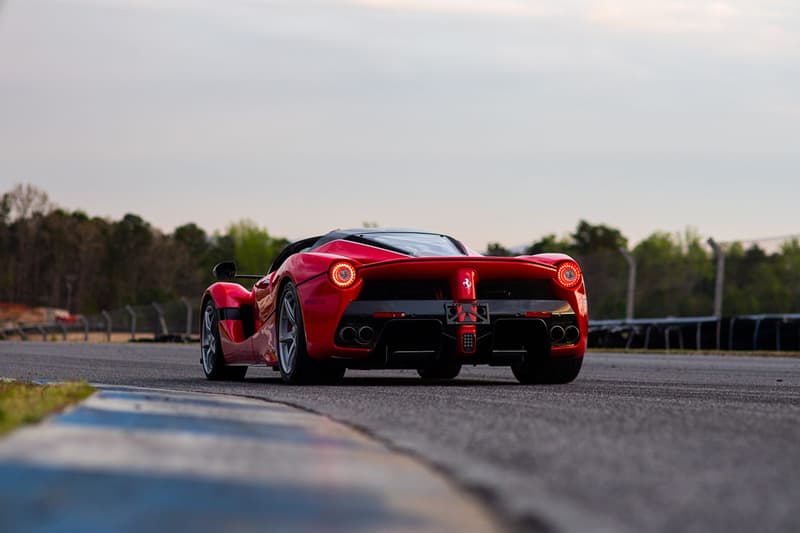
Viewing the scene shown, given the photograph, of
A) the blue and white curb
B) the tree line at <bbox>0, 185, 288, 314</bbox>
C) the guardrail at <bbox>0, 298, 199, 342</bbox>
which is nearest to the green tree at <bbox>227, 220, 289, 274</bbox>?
the tree line at <bbox>0, 185, 288, 314</bbox>

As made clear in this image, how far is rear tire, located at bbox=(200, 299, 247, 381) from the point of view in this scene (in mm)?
11359

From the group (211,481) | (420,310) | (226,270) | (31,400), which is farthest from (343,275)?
(211,481)

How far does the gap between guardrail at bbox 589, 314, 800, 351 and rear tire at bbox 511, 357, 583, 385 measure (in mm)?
13555

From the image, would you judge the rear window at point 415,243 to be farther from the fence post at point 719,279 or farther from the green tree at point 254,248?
the green tree at point 254,248

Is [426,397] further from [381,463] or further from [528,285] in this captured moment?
[381,463]

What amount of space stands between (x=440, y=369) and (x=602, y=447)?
5241mm

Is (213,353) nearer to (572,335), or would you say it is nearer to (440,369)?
(440,369)

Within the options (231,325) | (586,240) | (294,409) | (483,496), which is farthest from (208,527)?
(586,240)

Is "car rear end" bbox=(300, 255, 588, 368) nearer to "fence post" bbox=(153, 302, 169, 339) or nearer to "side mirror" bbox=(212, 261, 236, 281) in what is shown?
"side mirror" bbox=(212, 261, 236, 281)

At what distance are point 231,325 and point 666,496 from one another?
7769 mm

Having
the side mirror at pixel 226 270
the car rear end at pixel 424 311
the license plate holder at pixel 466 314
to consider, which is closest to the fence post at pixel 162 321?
the side mirror at pixel 226 270

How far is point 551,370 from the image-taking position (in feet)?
32.0

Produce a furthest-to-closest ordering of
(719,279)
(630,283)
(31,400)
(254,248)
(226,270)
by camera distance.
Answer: (254,248) → (630,283) → (719,279) → (226,270) → (31,400)

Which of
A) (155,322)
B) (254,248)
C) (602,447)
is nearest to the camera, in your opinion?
(602,447)
